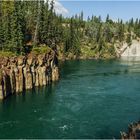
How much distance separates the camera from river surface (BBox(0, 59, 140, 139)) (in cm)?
6944

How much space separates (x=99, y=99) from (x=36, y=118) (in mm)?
24599

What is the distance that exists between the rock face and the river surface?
10.4ft

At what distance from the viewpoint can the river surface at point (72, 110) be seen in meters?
69.4

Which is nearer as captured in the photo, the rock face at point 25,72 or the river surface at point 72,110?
the river surface at point 72,110

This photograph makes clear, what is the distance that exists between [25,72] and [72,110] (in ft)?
97.9

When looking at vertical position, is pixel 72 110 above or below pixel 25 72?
below

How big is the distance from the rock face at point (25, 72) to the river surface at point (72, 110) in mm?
3158

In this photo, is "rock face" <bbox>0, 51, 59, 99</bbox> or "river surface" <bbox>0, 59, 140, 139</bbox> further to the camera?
"rock face" <bbox>0, 51, 59, 99</bbox>

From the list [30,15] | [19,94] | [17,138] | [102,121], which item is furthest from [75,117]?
[30,15]

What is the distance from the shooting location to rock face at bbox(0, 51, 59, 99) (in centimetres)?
9898

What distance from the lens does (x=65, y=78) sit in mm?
133750

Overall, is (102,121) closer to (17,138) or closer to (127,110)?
(127,110)

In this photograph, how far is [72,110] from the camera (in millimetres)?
85062

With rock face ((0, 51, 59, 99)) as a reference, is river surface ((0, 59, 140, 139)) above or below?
below
